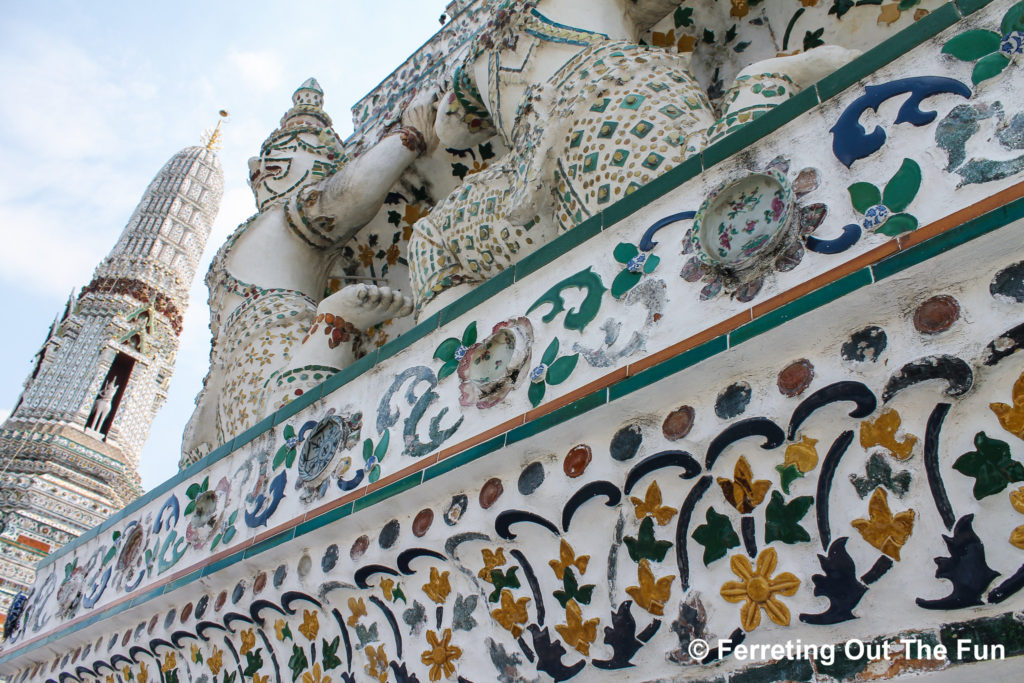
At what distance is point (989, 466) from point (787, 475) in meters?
0.29

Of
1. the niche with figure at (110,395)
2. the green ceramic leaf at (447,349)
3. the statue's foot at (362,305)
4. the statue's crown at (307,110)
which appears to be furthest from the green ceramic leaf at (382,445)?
the niche with figure at (110,395)

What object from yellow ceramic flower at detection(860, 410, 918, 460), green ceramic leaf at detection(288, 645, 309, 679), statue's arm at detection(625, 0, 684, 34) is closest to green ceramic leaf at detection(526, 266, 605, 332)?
yellow ceramic flower at detection(860, 410, 918, 460)

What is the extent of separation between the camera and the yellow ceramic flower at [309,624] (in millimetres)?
2197

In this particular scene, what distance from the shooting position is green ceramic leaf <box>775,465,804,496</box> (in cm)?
136

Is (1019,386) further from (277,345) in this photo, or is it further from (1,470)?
(1,470)

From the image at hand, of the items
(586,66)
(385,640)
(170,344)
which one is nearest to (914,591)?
(385,640)

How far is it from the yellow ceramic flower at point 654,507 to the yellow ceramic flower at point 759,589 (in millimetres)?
151

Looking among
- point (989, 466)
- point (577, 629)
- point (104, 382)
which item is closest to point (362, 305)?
point (577, 629)

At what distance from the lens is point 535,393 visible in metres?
1.82

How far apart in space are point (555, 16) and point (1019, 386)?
2.20 metres

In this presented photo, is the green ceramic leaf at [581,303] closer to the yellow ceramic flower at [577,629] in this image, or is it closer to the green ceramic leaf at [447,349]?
the green ceramic leaf at [447,349]

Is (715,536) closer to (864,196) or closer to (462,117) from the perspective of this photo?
(864,196)

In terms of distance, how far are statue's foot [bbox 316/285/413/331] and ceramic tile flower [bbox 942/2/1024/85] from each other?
2.27 meters

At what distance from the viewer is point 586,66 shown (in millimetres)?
2521
